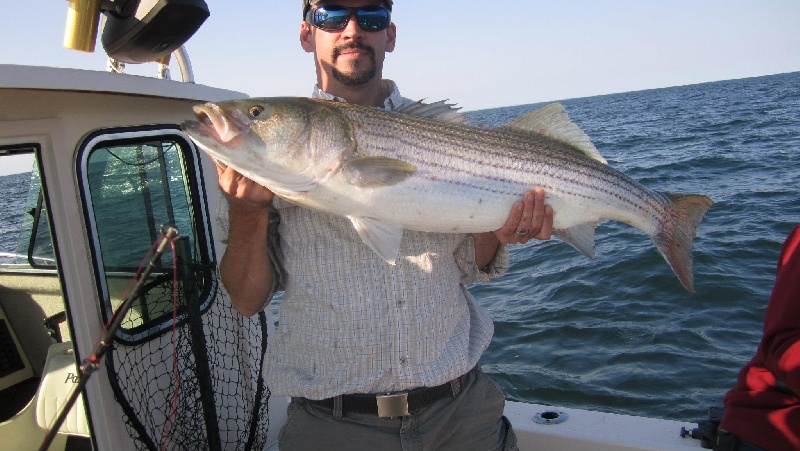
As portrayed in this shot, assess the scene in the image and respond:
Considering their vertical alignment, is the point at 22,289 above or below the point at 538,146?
below

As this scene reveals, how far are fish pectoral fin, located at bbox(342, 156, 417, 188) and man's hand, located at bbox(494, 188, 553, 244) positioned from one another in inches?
27.6

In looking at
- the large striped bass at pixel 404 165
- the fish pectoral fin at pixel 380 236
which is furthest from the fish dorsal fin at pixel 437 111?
the fish pectoral fin at pixel 380 236

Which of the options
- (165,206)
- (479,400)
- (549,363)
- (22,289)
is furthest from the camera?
(549,363)

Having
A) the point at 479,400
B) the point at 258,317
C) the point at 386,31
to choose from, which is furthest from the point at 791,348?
the point at 258,317

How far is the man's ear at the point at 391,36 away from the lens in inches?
136

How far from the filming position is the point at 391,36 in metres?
3.52

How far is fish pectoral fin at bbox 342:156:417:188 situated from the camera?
294 centimetres

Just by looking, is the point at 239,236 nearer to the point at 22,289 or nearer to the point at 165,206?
the point at 165,206

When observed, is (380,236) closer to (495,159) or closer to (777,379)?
(495,159)

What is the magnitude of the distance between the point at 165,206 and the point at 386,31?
77.2 inches

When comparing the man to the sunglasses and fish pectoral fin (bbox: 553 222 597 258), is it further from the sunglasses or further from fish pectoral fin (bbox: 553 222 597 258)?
fish pectoral fin (bbox: 553 222 597 258)

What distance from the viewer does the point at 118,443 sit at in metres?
3.47

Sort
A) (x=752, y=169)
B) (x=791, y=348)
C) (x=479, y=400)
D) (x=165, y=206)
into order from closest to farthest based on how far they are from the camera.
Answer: (x=791, y=348), (x=479, y=400), (x=165, y=206), (x=752, y=169)

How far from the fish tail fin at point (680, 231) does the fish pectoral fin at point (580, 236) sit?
18.8 inches
